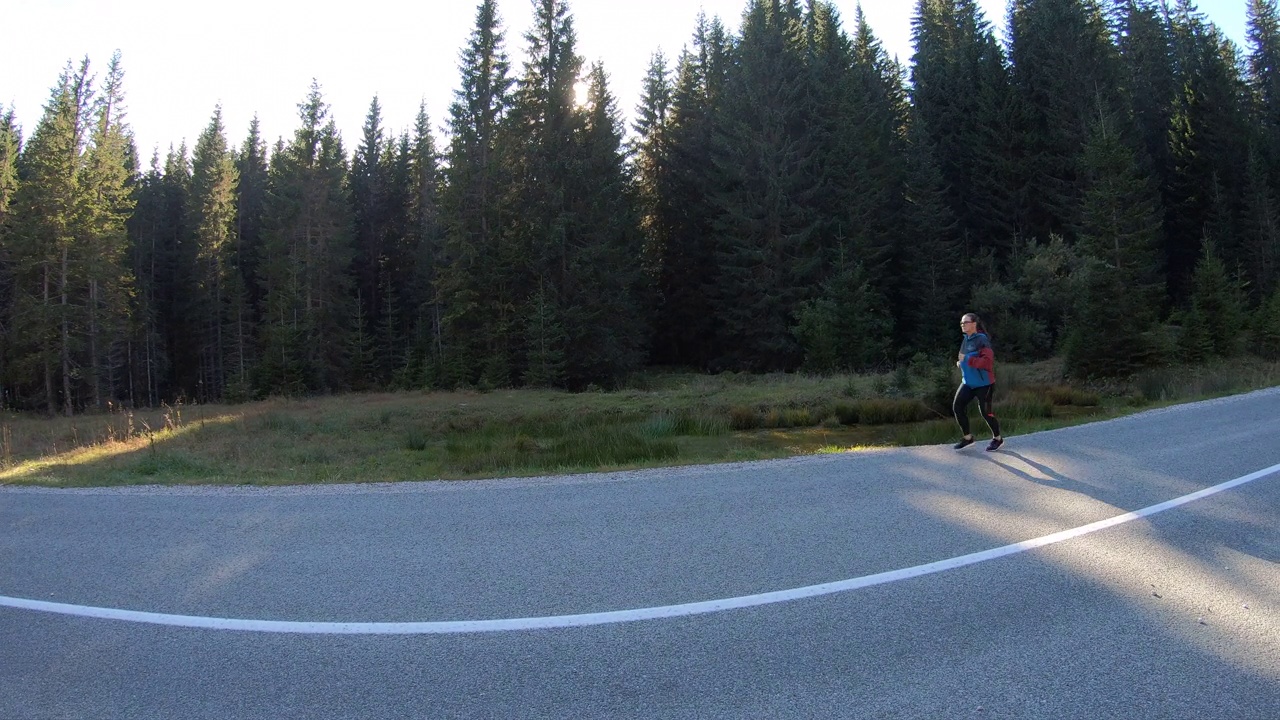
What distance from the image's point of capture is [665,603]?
4430 millimetres

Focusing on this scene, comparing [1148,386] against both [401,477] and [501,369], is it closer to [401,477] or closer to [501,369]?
[401,477]

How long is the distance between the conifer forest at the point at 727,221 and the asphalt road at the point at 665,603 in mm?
22280

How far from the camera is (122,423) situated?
960 inches

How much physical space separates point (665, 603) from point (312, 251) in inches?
1899

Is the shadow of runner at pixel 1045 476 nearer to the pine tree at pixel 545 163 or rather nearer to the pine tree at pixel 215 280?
the pine tree at pixel 545 163

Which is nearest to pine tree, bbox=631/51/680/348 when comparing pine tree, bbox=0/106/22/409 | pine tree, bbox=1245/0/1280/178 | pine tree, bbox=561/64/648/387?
pine tree, bbox=561/64/648/387

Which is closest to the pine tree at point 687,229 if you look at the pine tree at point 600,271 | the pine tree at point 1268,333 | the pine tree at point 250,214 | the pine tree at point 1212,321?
the pine tree at point 600,271

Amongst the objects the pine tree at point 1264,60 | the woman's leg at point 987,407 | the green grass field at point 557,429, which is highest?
the pine tree at point 1264,60

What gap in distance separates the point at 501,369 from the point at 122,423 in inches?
589

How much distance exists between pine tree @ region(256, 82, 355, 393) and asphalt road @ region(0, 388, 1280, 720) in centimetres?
4070

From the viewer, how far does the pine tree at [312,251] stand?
45.6m

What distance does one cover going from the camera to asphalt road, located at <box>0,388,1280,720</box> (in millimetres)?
3373

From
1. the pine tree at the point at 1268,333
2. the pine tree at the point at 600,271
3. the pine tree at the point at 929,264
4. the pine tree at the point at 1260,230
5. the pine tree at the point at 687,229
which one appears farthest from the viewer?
the pine tree at the point at 687,229

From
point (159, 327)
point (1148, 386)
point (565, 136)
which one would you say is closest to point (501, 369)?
point (565, 136)
